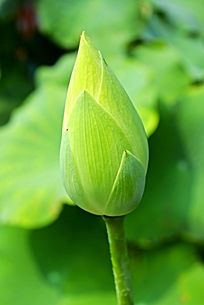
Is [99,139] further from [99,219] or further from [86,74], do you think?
[99,219]

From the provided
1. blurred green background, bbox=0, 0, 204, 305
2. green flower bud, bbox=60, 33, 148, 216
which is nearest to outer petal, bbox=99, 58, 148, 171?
green flower bud, bbox=60, 33, 148, 216

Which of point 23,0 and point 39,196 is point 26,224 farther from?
point 23,0

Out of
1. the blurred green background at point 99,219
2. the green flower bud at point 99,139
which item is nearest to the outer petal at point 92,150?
the green flower bud at point 99,139

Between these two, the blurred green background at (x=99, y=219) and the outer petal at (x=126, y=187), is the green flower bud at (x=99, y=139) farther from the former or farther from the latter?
the blurred green background at (x=99, y=219)

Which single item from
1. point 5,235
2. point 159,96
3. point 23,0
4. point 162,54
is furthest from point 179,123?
point 23,0

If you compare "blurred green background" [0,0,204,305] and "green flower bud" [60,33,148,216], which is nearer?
"green flower bud" [60,33,148,216]

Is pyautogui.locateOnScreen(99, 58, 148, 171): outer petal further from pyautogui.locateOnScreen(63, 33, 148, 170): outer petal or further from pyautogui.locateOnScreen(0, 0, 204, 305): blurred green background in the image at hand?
pyautogui.locateOnScreen(0, 0, 204, 305): blurred green background
